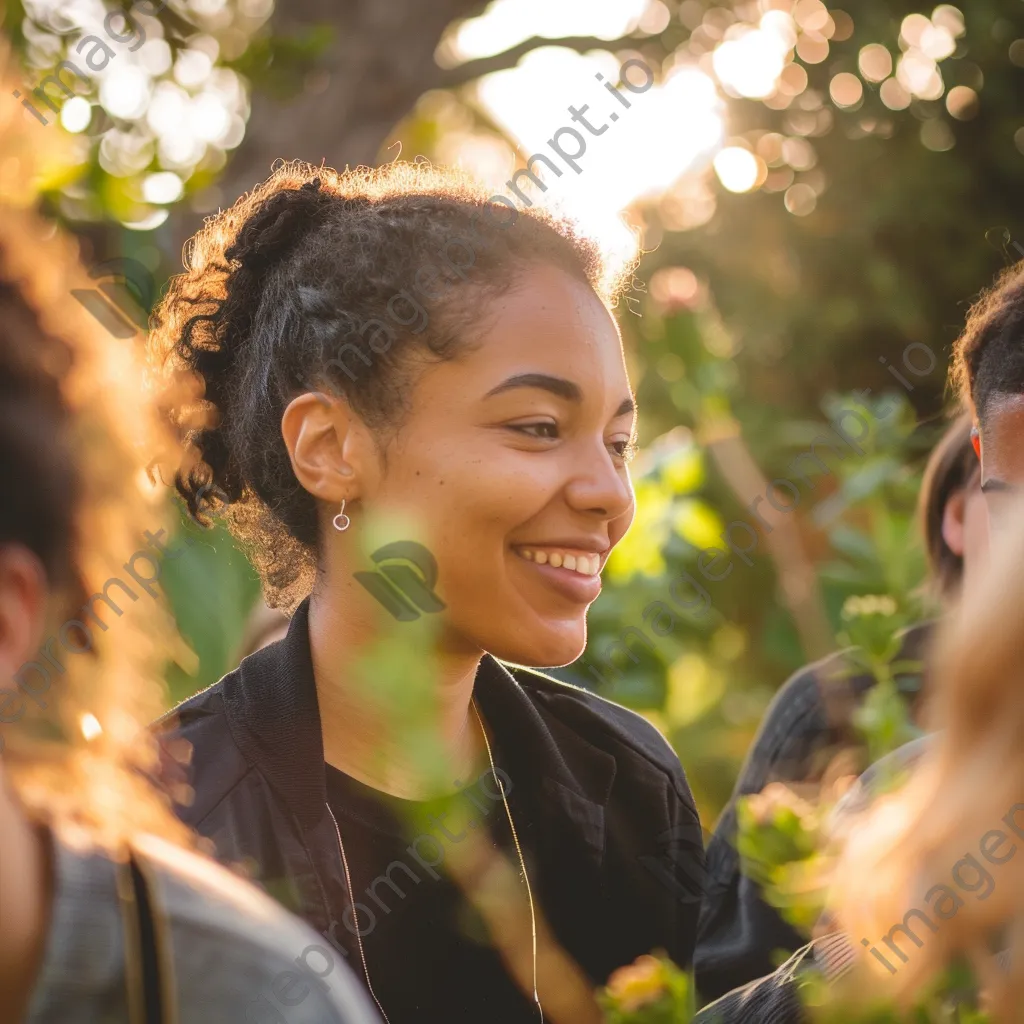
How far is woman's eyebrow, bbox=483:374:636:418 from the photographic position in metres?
1.71

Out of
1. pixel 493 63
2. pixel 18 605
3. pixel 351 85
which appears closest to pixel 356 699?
pixel 18 605

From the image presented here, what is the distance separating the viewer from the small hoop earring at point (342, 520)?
70.5 inches

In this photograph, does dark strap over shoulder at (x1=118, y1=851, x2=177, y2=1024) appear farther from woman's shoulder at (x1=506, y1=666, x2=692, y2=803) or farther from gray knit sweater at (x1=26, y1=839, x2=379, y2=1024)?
woman's shoulder at (x1=506, y1=666, x2=692, y2=803)

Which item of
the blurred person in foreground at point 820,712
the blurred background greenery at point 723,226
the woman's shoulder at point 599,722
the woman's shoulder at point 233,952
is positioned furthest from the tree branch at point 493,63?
the woman's shoulder at point 233,952

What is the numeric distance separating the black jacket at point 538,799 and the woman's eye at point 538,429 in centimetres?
43

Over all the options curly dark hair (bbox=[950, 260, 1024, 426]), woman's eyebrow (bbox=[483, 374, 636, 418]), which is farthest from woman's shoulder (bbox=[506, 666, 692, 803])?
curly dark hair (bbox=[950, 260, 1024, 426])

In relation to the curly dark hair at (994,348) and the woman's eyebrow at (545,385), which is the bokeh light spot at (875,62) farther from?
the woman's eyebrow at (545,385)

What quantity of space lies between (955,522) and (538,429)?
1.00 meters

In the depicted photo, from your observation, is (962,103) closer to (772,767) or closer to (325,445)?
(772,767)

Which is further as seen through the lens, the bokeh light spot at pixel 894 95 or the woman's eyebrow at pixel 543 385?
the bokeh light spot at pixel 894 95

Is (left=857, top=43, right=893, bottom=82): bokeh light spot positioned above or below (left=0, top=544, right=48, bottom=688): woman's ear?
below

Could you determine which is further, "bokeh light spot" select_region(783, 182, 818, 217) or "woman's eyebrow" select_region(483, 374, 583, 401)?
"bokeh light spot" select_region(783, 182, 818, 217)

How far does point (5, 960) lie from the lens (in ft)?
2.75

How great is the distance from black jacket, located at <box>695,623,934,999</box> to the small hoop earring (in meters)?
0.98
